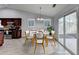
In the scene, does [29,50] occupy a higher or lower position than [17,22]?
lower

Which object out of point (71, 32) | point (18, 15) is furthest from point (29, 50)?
point (18, 15)

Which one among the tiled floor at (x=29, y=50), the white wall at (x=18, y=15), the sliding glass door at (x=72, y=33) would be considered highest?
the white wall at (x=18, y=15)

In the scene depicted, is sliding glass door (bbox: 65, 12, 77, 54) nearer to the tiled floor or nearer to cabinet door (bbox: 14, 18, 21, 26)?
the tiled floor

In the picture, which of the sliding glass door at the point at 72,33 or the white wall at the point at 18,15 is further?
the white wall at the point at 18,15

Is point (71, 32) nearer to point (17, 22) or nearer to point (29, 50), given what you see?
point (29, 50)

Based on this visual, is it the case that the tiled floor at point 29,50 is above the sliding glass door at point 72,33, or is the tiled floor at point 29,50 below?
below

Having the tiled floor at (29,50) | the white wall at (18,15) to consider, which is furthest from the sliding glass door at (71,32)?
the white wall at (18,15)

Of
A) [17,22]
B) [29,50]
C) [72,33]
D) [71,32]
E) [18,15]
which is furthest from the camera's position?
[17,22]

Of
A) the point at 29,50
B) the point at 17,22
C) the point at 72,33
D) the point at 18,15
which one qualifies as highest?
the point at 18,15

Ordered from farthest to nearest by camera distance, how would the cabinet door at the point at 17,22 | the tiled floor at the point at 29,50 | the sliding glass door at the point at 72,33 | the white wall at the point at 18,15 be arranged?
1. the cabinet door at the point at 17,22
2. the white wall at the point at 18,15
3. the tiled floor at the point at 29,50
4. the sliding glass door at the point at 72,33

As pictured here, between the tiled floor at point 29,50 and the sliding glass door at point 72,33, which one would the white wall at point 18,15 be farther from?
the sliding glass door at point 72,33

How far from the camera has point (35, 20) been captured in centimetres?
1001

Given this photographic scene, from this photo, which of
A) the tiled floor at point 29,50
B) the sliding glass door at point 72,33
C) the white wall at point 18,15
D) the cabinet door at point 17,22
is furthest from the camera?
the cabinet door at point 17,22
